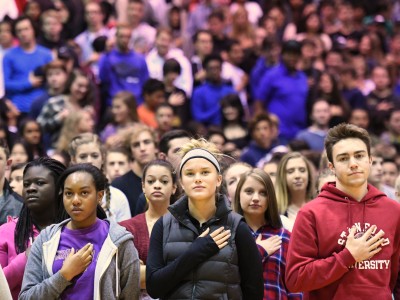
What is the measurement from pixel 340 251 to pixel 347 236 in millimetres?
103

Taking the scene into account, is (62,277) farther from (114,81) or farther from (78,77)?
(114,81)

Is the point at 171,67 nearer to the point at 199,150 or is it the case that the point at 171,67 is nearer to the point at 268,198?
the point at 268,198

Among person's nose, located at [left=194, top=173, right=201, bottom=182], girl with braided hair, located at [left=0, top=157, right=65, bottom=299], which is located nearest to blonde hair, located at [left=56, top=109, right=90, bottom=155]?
girl with braided hair, located at [left=0, top=157, right=65, bottom=299]

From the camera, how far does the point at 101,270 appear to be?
648cm

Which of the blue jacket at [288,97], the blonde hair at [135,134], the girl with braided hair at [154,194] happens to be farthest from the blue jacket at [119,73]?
the girl with braided hair at [154,194]

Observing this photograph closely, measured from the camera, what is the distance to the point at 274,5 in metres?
18.8

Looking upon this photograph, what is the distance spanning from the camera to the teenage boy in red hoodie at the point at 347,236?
6301mm

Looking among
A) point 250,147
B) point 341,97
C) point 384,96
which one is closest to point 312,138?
point 250,147

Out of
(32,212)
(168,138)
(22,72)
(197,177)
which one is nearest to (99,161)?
(168,138)

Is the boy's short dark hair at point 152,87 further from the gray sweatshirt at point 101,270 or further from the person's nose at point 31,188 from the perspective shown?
the gray sweatshirt at point 101,270

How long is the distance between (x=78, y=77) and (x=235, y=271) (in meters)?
7.02

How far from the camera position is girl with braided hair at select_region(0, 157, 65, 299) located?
7.11 m

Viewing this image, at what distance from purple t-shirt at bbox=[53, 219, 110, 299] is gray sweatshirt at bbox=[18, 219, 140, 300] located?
0.04m

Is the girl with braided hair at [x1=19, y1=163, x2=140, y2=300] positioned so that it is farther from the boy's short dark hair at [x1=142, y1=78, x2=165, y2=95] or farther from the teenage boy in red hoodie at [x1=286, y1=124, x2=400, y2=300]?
the boy's short dark hair at [x1=142, y1=78, x2=165, y2=95]
